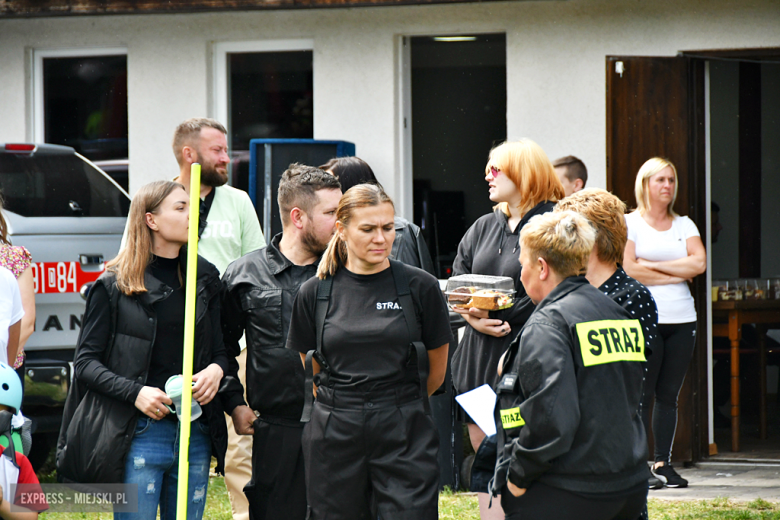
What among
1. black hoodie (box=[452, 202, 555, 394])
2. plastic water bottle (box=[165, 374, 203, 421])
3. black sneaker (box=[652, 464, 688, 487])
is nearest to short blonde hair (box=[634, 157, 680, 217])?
black sneaker (box=[652, 464, 688, 487])

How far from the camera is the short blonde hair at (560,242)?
10.1 feet

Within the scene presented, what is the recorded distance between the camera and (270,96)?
816 cm

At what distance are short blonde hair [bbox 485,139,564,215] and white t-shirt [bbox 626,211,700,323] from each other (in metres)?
2.10

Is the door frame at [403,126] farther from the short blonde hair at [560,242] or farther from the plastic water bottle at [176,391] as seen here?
the short blonde hair at [560,242]

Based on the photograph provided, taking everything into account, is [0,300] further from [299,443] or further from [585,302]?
[585,302]

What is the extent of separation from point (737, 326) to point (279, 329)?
16.0 feet

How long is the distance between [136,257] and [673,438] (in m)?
4.22

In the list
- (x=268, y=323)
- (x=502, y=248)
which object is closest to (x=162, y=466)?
(x=268, y=323)

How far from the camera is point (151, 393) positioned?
141 inches

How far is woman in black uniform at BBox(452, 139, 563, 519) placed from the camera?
422 cm

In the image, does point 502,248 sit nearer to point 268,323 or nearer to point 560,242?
point 268,323

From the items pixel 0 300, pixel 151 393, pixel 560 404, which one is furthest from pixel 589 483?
pixel 0 300

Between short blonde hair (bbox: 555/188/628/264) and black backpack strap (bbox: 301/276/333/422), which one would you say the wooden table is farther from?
black backpack strap (bbox: 301/276/333/422)

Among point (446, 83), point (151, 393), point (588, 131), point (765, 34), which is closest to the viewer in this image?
point (151, 393)
